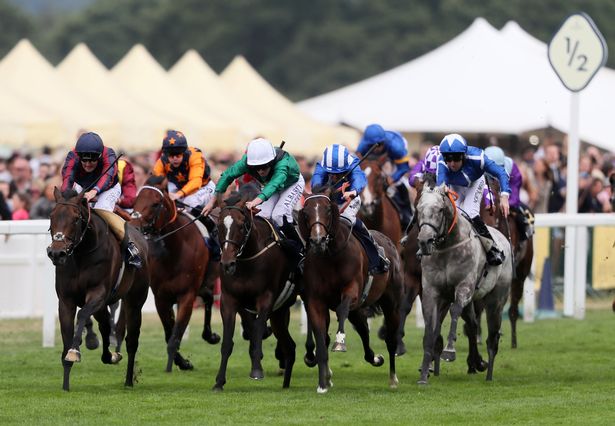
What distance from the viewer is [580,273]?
18.9m

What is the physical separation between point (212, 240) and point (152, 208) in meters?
0.99

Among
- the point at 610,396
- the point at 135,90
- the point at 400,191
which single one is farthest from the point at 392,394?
the point at 135,90

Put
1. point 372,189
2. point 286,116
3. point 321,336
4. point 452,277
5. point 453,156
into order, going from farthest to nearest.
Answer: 1. point 286,116
2. point 372,189
3. point 453,156
4. point 452,277
5. point 321,336

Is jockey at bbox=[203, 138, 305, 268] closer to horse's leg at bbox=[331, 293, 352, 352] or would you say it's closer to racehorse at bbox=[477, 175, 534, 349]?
horse's leg at bbox=[331, 293, 352, 352]

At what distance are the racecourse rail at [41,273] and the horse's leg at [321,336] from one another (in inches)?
150

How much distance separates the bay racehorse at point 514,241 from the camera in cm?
1457

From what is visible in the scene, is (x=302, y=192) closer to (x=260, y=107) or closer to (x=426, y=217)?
(x=426, y=217)

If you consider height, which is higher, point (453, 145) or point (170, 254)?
point (453, 145)

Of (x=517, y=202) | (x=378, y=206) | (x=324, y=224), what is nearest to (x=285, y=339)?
(x=324, y=224)

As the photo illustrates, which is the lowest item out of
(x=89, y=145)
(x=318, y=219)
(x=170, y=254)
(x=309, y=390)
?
(x=309, y=390)

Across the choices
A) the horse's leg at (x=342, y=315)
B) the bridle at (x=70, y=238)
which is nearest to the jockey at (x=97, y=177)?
Result: the bridle at (x=70, y=238)

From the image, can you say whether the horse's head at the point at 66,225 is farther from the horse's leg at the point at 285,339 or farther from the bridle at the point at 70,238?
the horse's leg at the point at 285,339

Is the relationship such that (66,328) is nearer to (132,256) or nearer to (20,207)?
(132,256)

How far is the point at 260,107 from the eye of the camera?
3644 cm
